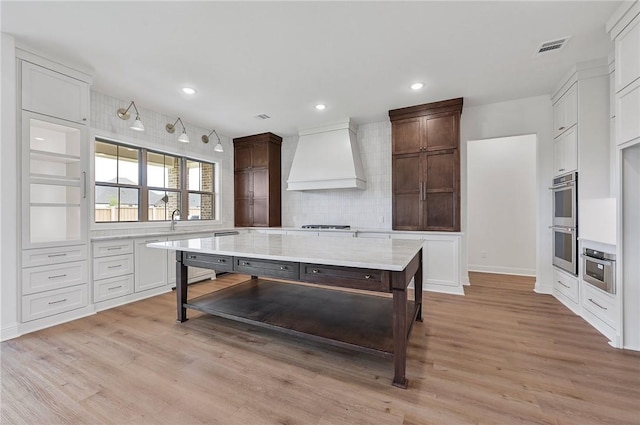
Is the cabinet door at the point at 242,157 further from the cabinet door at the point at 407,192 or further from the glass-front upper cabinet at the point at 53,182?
the cabinet door at the point at 407,192

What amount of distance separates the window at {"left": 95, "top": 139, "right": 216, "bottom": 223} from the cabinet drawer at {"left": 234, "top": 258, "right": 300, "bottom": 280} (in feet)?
9.13

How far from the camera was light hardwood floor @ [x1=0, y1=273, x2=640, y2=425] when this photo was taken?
1537mm

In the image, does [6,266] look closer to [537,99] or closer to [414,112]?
[414,112]

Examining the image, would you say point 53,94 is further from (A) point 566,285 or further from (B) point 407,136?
(A) point 566,285

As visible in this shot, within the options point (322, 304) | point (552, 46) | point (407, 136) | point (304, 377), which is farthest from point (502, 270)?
point (304, 377)

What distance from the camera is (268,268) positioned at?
2164 millimetres

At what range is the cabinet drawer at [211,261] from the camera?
95.9 inches

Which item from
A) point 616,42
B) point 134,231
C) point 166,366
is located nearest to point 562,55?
point 616,42

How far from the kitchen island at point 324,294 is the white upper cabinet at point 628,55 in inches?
83.8

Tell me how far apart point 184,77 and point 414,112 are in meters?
3.19

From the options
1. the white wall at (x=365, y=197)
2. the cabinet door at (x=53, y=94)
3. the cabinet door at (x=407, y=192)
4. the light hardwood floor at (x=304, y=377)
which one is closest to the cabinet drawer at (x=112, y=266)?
the light hardwood floor at (x=304, y=377)

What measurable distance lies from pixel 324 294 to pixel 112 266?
270 centimetres

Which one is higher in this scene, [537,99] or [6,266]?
[537,99]

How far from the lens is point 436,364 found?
2.03 meters
